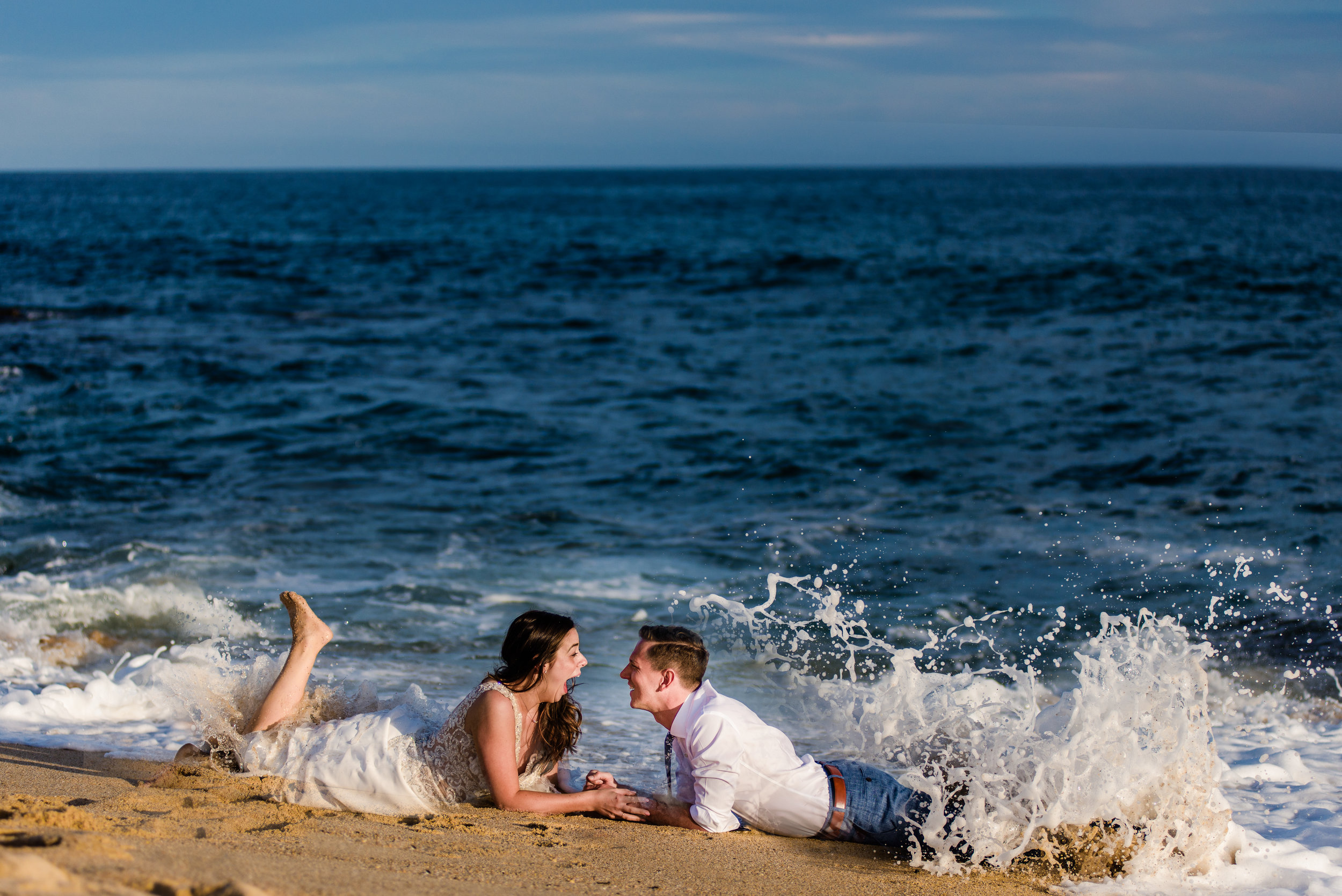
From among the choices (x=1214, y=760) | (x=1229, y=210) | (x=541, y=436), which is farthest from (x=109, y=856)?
(x=1229, y=210)

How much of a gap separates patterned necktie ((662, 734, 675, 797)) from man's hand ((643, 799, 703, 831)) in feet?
0.22

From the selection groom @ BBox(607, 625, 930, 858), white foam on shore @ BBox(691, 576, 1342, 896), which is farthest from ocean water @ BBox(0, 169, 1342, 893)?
groom @ BBox(607, 625, 930, 858)

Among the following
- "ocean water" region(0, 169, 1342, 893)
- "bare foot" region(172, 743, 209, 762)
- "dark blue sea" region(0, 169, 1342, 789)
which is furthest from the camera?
"dark blue sea" region(0, 169, 1342, 789)

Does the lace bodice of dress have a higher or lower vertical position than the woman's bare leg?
lower

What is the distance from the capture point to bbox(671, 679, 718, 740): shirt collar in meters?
4.08

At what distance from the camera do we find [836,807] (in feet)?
13.5

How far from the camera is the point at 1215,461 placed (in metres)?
12.0

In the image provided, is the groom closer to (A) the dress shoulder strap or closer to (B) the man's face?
(B) the man's face

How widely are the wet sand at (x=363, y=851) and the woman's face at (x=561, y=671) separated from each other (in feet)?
1.62

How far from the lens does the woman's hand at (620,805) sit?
14.0 feet

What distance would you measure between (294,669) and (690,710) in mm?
1670

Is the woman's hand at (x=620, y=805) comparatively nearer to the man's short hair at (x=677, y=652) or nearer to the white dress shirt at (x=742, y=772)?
the white dress shirt at (x=742, y=772)

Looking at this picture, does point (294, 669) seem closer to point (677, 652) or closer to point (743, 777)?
point (677, 652)

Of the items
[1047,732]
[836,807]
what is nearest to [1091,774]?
[1047,732]
